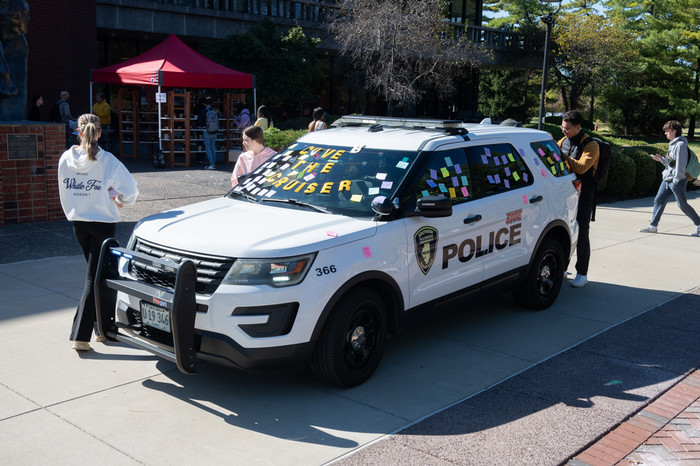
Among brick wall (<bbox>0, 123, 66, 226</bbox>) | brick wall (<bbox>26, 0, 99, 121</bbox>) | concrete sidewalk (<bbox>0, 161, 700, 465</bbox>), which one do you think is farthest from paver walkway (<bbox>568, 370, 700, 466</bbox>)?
brick wall (<bbox>26, 0, 99, 121</bbox>)

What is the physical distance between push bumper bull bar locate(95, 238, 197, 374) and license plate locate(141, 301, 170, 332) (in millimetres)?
60

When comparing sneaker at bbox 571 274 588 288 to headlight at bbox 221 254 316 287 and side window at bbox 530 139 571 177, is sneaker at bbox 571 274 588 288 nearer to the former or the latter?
side window at bbox 530 139 571 177

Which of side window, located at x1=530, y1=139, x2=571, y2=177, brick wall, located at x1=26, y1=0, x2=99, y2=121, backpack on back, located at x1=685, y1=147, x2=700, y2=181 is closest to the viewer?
side window, located at x1=530, y1=139, x2=571, y2=177

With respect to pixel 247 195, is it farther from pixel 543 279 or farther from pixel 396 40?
pixel 396 40

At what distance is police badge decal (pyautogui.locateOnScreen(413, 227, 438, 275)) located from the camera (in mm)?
5691

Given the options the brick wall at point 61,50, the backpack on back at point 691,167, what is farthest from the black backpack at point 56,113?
the backpack on back at point 691,167

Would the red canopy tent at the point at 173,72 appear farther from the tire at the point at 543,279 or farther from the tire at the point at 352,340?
the tire at the point at 352,340

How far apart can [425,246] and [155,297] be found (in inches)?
83.4

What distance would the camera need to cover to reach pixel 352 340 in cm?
525

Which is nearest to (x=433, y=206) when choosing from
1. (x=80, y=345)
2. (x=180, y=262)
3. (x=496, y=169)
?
(x=496, y=169)

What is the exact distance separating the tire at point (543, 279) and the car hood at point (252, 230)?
8.23 feet

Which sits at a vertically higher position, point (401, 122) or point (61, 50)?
point (61, 50)

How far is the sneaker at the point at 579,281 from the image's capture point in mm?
8586

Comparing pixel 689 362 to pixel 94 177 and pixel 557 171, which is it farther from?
pixel 94 177
